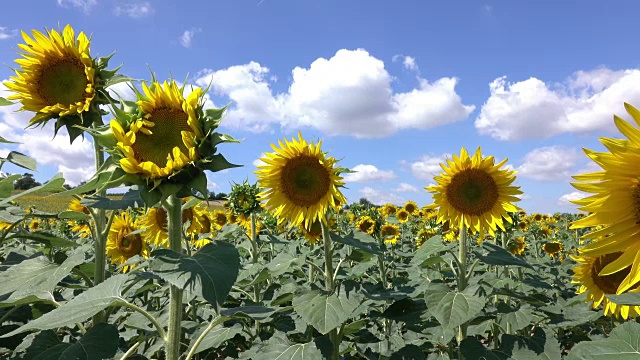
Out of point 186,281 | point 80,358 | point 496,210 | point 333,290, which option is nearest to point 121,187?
point 186,281

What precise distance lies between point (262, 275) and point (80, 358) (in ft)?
3.56

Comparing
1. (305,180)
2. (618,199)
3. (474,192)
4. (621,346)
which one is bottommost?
(621,346)

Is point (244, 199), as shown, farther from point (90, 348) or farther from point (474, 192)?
point (90, 348)

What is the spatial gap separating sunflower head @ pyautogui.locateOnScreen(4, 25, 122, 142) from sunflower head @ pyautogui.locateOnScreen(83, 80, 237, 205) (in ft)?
3.12

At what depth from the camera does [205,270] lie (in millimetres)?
1554

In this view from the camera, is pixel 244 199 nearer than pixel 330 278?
No

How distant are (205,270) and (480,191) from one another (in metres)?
2.85

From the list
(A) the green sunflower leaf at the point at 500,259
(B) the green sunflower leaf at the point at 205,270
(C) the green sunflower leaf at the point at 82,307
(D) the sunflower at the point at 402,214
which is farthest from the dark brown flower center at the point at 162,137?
(D) the sunflower at the point at 402,214

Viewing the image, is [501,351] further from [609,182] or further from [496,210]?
[609,182]

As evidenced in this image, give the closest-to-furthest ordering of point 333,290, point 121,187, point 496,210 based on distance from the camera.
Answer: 1. point 121,187
2. point 333,290
3. point 496,210

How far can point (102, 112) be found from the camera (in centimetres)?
292

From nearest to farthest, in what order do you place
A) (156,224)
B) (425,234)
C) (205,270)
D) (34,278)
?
(205,270)
(34,278)
(156,224)
(425,234)

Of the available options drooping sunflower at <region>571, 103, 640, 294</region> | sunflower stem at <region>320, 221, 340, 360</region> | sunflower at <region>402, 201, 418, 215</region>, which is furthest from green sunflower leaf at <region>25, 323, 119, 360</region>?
sunflower at <region>402, 201, 418, 215</region>

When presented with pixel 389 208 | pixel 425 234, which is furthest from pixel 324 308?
pixel 389 208
